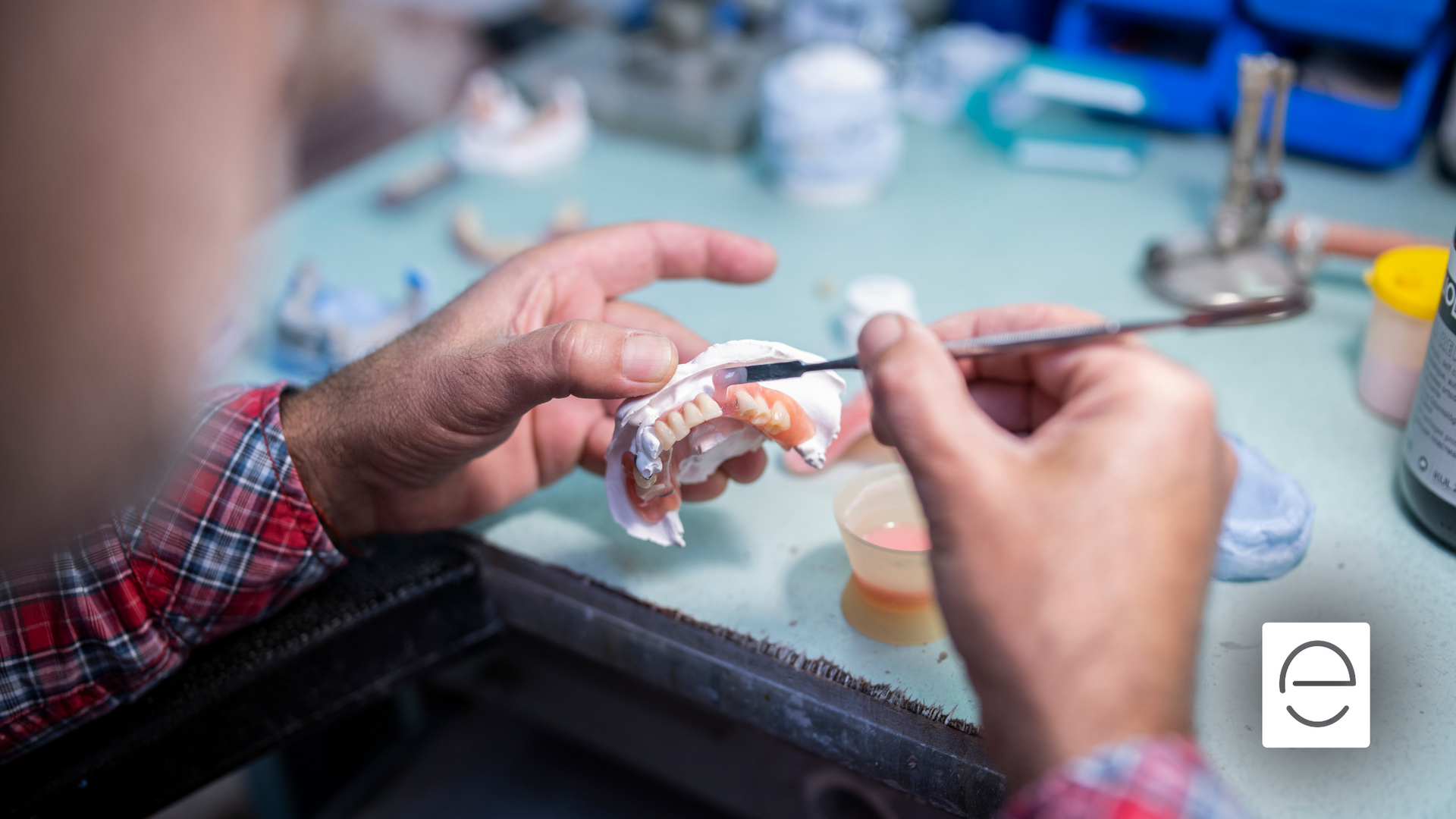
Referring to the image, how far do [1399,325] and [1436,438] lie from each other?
20 cm

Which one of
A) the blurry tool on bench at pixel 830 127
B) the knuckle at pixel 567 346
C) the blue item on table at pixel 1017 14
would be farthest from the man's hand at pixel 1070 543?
the blue item on table at pixel 1017 14

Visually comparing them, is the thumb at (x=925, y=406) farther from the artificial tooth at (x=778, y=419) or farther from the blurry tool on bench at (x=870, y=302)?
the blurry tool on bench at (x=870, y=302)

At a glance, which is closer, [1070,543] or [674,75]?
[1070,543]

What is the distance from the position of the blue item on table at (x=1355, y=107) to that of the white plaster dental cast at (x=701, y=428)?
41.9 inches

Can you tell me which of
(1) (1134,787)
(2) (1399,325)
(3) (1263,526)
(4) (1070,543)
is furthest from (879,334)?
(2) (1399,325)

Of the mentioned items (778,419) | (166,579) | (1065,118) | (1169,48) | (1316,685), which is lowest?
(1316,685)

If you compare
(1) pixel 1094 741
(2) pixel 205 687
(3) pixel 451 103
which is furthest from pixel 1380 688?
(3) pixel 451 103

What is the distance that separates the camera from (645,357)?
2.27 ft

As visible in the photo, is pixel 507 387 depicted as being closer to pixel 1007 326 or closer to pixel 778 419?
pixel 778 419

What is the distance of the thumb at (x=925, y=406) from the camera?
0.53m

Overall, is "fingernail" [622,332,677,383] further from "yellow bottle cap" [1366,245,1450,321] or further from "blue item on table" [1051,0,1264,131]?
"blue item on table" [1051,0,1264,131]

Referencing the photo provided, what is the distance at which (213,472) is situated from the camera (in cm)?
79

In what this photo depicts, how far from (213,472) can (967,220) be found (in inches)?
40.4

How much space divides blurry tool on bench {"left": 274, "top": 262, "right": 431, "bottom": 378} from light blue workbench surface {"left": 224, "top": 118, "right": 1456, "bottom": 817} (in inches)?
2.0
